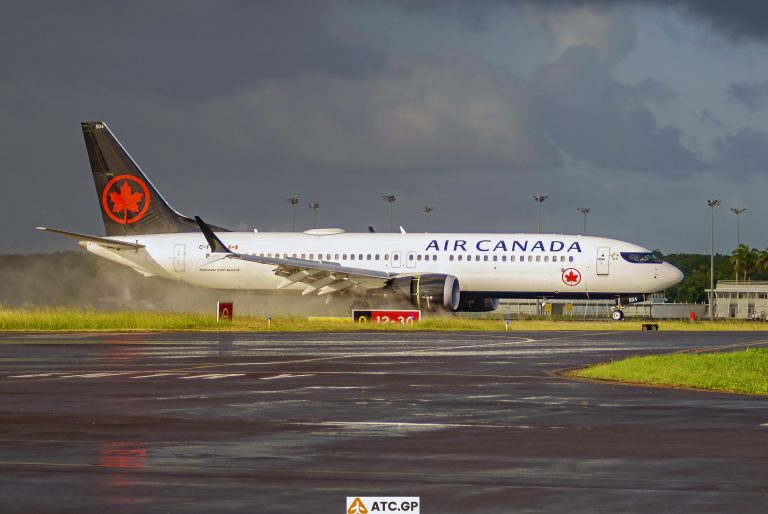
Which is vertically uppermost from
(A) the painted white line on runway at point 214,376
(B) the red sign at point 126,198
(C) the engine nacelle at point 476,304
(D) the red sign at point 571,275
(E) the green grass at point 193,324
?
(B) the red sign at point 126,198

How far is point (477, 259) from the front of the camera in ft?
211

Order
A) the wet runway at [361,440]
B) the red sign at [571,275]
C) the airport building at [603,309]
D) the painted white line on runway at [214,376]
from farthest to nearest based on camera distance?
the airport building at [603,309]
the red sign at [571,275]
the painted white line on runway at [214,376]
the wet runway at [361,440]

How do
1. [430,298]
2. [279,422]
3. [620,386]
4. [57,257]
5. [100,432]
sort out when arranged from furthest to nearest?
1. [57,257]
2. [430,298]
3. [620,386]
4. [279,422]
5. [100,432]

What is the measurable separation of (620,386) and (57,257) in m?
61.0

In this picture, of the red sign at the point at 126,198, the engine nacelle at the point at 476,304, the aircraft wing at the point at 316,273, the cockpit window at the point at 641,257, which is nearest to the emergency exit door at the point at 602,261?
the cockpit window at the point at 641,257

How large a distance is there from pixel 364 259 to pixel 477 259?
21.0ft

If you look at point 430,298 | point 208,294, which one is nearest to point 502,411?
point 430,298

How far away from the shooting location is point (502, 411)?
19.0 meters

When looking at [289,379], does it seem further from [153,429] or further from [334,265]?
[334,265]

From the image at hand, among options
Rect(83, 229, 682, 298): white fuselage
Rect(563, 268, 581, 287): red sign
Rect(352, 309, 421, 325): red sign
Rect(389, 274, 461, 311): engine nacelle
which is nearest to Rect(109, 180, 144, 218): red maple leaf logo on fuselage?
Rect(83, 229, 682, 298): white fuselage

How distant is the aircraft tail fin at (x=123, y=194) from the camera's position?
230ft

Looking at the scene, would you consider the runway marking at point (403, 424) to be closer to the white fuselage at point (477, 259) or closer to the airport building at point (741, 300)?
the white fuselage at point (477, 259)

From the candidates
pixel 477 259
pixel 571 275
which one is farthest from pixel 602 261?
pixel 477 259

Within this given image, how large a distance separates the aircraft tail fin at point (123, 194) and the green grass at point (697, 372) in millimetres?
45833
